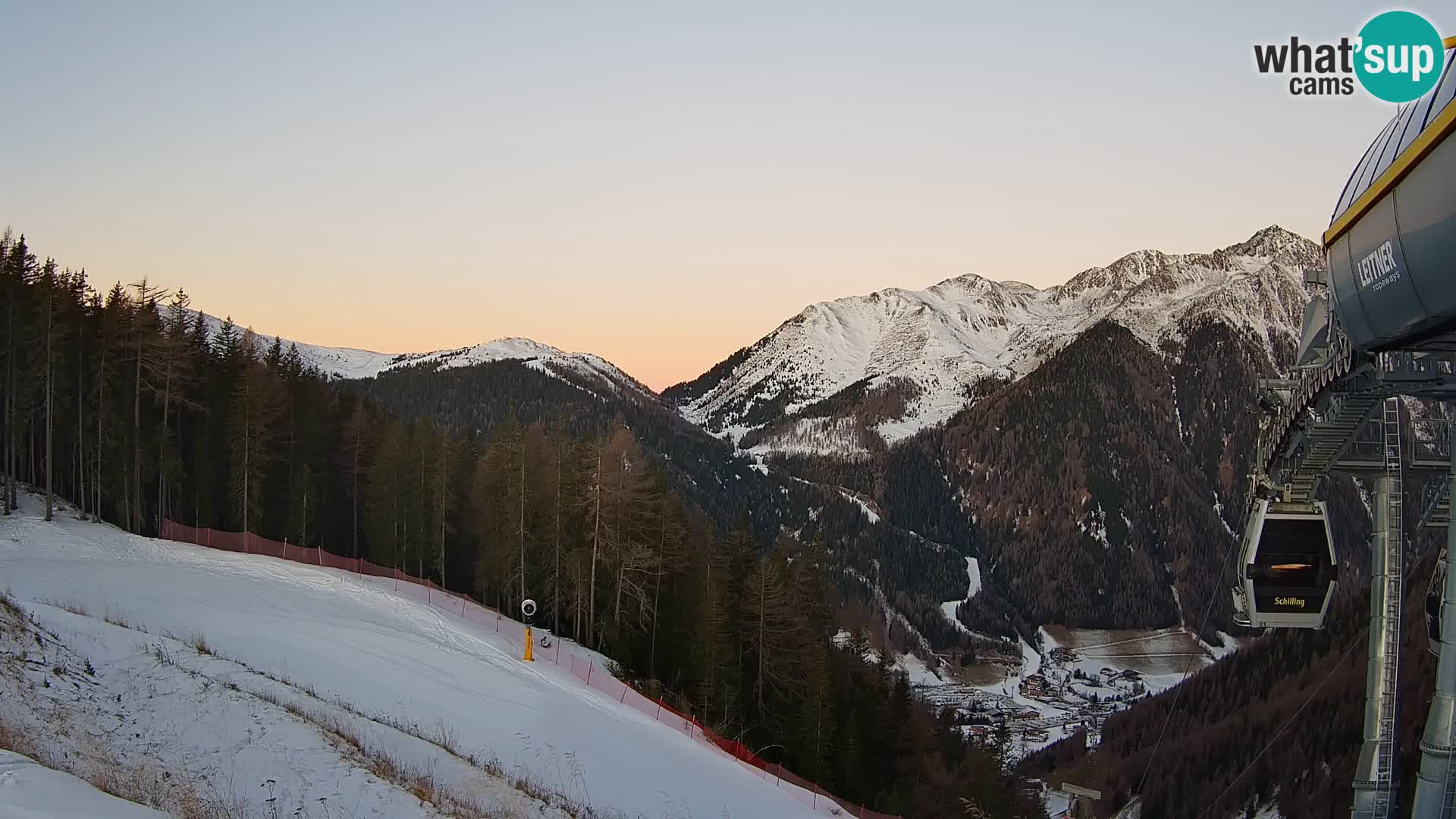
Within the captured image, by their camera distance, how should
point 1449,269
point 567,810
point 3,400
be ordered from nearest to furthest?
point 1449,269 → point 567,810 → point 3,400

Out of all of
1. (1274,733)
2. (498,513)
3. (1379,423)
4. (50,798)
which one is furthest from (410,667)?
(1274,733)

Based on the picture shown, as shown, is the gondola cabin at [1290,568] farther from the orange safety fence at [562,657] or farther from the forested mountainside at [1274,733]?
the orange safety fence at [562,657]

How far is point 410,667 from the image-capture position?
2227 cm

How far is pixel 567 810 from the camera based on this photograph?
566 inches

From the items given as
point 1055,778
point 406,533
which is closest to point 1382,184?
point 406,533

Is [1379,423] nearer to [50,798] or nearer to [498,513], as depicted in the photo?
[50,798]

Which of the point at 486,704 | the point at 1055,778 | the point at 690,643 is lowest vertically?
the point at 1055,778

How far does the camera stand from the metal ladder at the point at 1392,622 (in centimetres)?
1550

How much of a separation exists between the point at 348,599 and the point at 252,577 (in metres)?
2.95

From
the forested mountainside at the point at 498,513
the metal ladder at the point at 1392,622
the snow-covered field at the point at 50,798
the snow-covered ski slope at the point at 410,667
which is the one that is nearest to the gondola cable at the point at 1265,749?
the forested mountainside at the point at 498,513

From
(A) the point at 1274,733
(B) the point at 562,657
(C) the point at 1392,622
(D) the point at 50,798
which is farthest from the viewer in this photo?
(A) the point at 1274,733

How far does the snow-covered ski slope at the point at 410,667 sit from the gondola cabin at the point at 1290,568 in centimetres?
1015

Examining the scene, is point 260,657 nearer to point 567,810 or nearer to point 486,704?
point 486,704

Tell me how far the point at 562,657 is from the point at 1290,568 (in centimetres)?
2134
